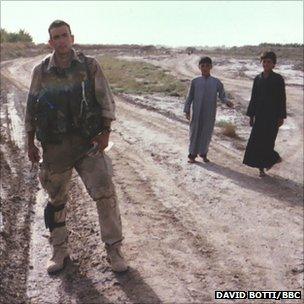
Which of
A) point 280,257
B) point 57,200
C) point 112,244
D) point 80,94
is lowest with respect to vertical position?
point 280,257

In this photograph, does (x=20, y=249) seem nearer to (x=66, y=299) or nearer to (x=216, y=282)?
(x=66, y=299)

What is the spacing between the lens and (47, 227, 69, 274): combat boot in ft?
14.1

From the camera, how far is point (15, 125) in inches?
423

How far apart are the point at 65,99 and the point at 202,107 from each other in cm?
447

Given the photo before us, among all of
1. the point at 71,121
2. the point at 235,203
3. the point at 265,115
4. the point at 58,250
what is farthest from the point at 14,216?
the point at 265,115

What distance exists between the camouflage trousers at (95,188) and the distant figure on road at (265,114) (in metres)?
3.85

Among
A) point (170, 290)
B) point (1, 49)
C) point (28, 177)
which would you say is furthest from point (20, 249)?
point (1, 49)

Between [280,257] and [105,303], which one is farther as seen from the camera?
[280,257]

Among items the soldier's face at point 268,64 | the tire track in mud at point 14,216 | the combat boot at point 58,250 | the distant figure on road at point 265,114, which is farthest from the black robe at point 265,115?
the combat boot at point 58,250

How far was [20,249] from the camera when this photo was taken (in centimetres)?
485

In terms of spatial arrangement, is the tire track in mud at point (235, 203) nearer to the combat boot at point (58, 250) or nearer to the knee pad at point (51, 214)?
the combat boot at point (58, 250)

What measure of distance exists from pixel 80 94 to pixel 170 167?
415 centimetres
